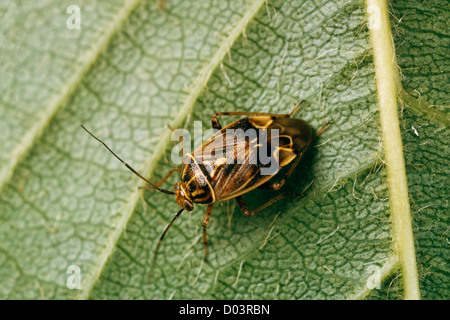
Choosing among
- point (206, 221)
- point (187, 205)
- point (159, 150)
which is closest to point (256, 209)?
point (206, 221)

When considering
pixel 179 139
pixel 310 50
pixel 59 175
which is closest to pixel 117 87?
pixel 179 139

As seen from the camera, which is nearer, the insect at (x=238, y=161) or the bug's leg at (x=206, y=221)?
the insect at (x=238, y=161)

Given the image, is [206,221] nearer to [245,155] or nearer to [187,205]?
[187,205]

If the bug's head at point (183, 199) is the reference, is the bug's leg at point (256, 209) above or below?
above

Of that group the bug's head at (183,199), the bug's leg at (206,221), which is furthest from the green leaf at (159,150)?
the bug's head at (183,199)

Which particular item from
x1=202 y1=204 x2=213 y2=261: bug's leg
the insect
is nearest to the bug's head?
the insect

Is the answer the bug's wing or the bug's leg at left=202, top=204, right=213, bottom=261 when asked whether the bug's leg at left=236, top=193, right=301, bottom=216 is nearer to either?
the bug's wing

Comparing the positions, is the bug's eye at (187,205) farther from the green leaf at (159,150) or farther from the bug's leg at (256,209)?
the bug's leg at (256,209)
